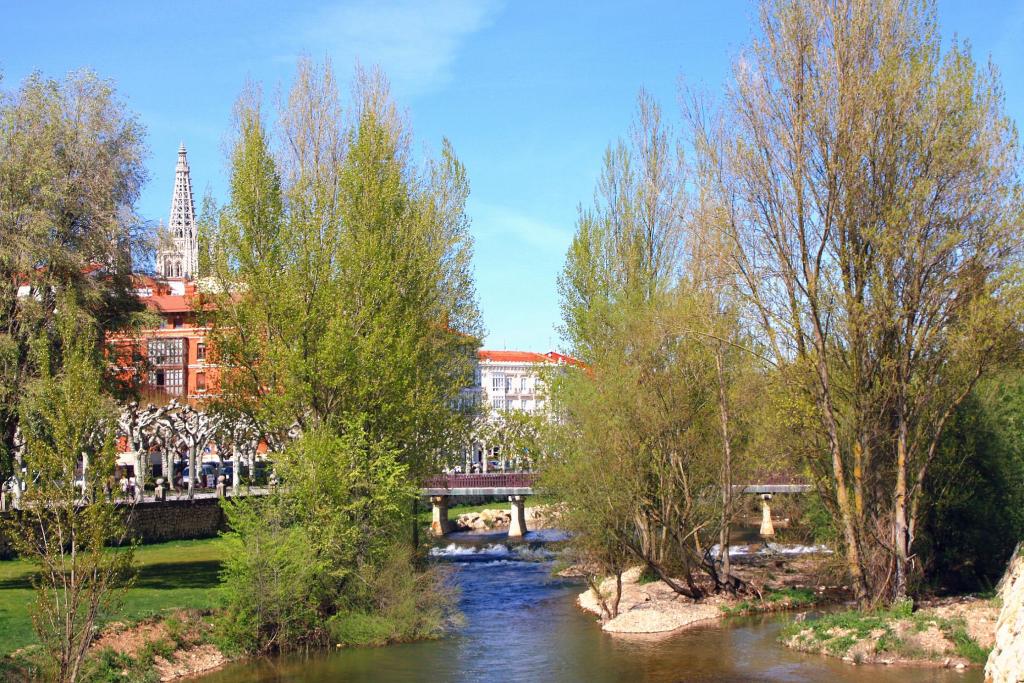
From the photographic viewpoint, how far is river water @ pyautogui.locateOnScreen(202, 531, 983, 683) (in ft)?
69.8

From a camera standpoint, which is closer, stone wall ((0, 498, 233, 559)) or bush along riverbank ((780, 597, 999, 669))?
bush along riverbank ((780, 597, 999, 669))

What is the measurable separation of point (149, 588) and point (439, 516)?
37.2m

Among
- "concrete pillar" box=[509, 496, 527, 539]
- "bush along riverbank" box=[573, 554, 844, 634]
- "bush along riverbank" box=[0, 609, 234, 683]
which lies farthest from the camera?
"concrete pillar" box=[509, 496, 527, 539]

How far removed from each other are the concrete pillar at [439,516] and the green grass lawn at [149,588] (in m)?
24.3

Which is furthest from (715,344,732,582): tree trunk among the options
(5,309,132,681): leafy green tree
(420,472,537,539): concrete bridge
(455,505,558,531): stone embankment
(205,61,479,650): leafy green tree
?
(455,505,558,531): stone embankment

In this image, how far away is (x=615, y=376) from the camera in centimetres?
2983

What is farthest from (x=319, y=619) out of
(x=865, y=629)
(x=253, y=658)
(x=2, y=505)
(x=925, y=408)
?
(x=2, y=505)

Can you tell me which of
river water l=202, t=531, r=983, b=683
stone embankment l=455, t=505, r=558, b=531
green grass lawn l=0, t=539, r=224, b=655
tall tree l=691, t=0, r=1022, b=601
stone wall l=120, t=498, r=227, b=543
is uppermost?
tall tree l=691, t=0, r=1022, b=601

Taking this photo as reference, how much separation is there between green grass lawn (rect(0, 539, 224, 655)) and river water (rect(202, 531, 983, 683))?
3.40 m

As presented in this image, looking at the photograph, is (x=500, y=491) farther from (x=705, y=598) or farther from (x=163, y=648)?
(x=163, y=648)

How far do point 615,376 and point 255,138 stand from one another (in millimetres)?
12361

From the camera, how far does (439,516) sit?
65.5 metres

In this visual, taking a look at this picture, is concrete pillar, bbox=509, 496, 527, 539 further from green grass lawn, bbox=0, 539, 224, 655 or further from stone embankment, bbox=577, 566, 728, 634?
stone embankment, bbox=577, 566, 728, 634

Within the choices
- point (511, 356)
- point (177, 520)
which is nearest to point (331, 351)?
point (177, 520)
